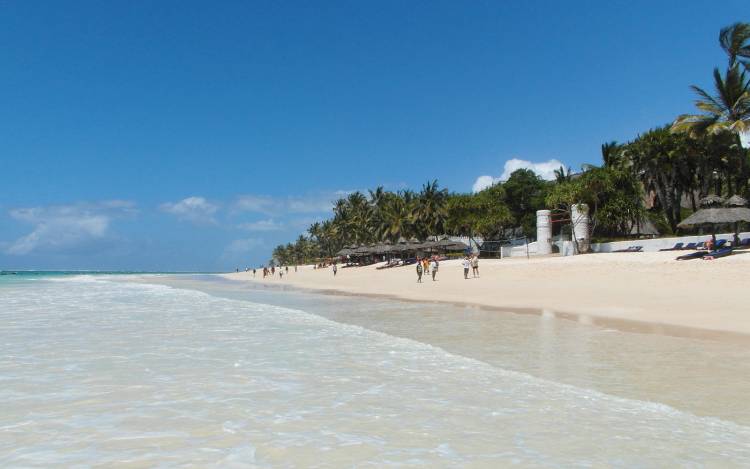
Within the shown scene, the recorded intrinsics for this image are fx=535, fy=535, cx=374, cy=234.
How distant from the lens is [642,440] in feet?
16.4

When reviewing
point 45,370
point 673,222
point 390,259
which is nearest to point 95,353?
point 45,370

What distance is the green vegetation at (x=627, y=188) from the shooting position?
3550 centimetres

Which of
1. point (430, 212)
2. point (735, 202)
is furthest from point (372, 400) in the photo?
point (430, 212)

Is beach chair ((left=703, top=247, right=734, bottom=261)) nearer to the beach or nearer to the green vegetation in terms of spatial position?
the beach

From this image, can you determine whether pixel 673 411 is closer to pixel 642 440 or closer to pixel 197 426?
pixel 642 440

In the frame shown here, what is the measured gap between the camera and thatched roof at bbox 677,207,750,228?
27.5m

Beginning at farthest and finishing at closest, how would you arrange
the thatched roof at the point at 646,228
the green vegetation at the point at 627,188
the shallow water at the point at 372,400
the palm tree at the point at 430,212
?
the palm tree at the point at 430,212, the thatched roof at the point at 646,228, the green vegetation at the point at 627,188, the shallow water at the point at 372,400

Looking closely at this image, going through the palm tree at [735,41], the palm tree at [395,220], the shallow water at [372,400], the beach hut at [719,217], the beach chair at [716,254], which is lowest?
the shallow water at [372,400]

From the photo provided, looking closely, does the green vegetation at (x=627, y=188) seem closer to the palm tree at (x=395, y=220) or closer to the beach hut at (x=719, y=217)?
the palm tree at (x=395, y=220)

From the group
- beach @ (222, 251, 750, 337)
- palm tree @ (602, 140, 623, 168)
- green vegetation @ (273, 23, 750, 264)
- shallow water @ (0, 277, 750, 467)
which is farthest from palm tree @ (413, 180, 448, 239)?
shallow water @ (0, 277, 750, 467)

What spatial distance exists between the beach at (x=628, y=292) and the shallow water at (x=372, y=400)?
3.14m

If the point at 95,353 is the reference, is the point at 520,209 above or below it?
above

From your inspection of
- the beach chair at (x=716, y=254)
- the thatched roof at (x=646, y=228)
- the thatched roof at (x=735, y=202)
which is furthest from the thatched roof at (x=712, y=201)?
the thatched roof at (x=646, y=228)

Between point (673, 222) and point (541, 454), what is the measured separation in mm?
49703
